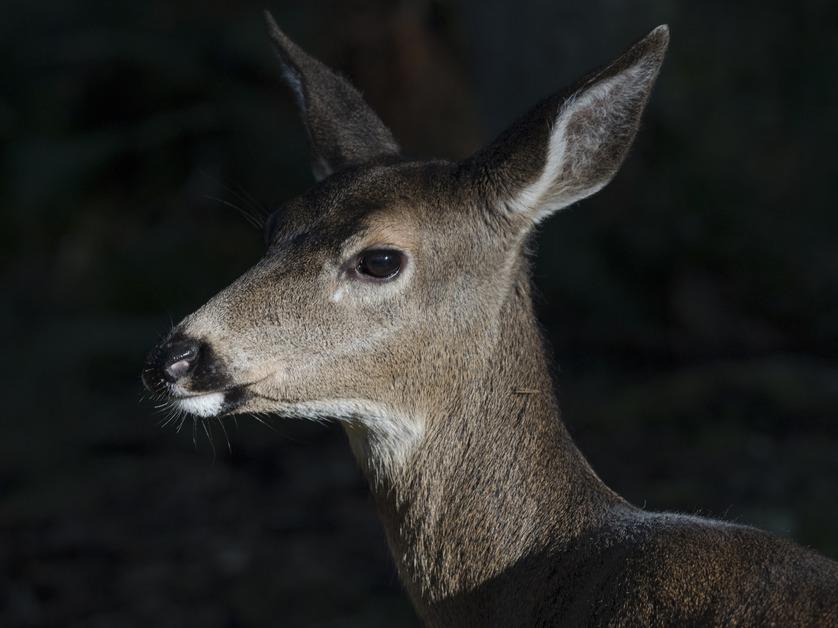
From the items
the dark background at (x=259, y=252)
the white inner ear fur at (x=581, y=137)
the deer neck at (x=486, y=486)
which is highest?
the white inner ear fur at (x=581, y=137)

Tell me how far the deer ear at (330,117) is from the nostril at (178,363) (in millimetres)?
1399

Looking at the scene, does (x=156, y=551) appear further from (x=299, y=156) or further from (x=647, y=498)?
(x=299, y=156)

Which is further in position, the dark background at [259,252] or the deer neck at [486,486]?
the dark background at [259,252]

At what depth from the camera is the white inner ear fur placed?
14.5 feet

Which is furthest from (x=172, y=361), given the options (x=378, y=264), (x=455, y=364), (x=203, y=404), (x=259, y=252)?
(x=259, y=252)

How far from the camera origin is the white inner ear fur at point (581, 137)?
4.43 m

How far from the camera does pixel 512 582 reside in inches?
177

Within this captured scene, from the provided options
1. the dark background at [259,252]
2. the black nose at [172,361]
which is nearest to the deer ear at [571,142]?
the dark background at [259,252]

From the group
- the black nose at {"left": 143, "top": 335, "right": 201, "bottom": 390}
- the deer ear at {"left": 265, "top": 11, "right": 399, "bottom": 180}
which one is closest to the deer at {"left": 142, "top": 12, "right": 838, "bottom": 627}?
the black nose at {"left": 143, "top": 335, "right": 201, "bottom": 390}

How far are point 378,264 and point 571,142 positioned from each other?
2.59 feet

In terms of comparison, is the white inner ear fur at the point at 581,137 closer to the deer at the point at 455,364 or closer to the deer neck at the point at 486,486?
the deer at the point at 455,364

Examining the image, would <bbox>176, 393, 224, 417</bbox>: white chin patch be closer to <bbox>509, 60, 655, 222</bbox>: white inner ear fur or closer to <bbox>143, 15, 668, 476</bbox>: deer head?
<bbox>143, 15, 668, 476</bbox>: deer head

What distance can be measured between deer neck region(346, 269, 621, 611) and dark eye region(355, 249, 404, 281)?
42 centimetres

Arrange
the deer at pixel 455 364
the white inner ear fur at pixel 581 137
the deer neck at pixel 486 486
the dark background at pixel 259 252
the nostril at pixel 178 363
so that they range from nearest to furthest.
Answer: the nostril at pixel 178 363 < the deer at pixel 455 364 < the white inner ear fur at pixel 581 137 < the deer neck at pixel 486 486 < the dark background at pixel 259 252
